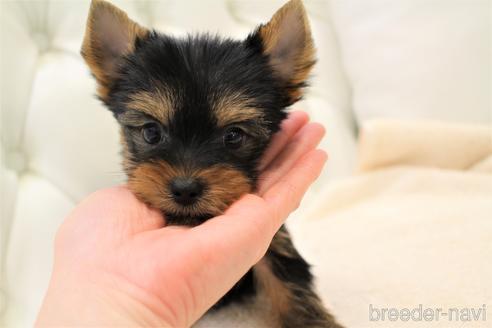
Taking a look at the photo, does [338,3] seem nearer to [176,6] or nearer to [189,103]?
[176,6]

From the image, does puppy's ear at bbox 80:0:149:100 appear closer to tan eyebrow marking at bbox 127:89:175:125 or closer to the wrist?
tan eyebrow marking at bbox 127:89:175:125

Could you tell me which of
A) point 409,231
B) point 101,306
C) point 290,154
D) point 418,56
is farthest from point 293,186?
point 418,56

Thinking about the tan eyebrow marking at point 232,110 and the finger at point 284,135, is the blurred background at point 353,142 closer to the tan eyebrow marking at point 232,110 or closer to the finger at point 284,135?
the finger at point 284,135

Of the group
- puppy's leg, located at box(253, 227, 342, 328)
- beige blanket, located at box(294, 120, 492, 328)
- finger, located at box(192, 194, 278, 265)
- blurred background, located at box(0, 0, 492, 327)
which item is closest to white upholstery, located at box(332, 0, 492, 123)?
blurred background, located at box(0, 0, 492, 327)

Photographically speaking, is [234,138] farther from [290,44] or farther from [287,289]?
[287,289]

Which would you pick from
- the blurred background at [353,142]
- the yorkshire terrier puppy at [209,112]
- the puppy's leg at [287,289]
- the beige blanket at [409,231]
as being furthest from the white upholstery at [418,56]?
the puppy's leg at [287,289]
